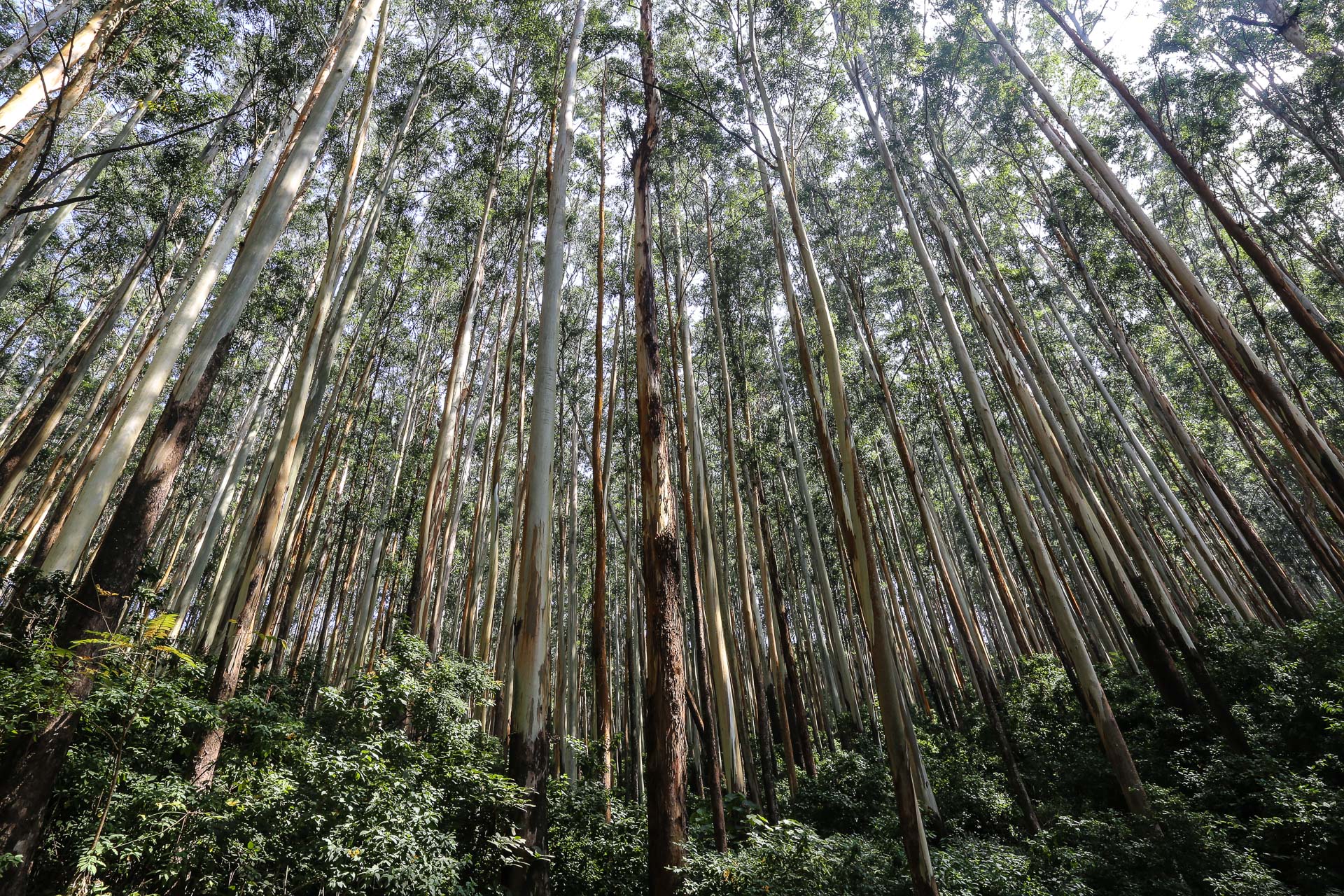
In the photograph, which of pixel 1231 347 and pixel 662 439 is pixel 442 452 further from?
pixel 1231 347

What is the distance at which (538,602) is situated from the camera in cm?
477

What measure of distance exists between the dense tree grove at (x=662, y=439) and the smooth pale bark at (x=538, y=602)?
0.05 m

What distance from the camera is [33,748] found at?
324cm

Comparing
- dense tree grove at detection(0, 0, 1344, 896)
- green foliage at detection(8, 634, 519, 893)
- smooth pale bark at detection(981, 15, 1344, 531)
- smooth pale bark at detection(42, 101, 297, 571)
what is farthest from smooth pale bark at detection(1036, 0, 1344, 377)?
smooth pale bark at detection(42, 101, 297, 571)

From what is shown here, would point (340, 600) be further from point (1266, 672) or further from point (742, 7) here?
point (1266, 672)

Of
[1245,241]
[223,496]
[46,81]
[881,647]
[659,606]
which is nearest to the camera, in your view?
[881,647]

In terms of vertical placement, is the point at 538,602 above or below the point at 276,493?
below

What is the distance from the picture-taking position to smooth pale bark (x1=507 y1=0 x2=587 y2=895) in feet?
14.5

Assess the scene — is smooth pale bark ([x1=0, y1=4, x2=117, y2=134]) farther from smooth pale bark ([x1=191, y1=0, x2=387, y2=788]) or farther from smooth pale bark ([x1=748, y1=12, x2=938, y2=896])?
smooth pale bark ([x1=748, y1=12, x2=938, y2=896])

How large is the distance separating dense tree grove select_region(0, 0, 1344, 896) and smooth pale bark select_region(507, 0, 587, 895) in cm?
5

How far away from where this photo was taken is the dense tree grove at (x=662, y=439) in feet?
12.8

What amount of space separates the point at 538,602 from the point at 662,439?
1.76 meters

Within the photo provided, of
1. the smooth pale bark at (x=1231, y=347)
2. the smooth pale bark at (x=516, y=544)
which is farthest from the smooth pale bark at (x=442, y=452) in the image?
the smooth pale bark at (x=1231, y=347)

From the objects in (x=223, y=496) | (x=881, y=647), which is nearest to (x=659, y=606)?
(x=881, y=647)
